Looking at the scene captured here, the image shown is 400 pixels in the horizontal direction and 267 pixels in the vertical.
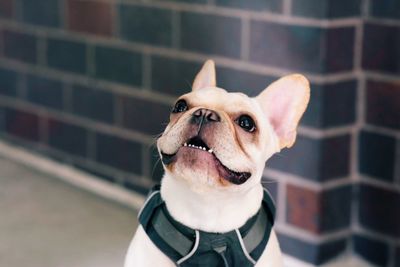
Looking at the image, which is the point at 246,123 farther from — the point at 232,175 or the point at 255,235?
the point at 255,235

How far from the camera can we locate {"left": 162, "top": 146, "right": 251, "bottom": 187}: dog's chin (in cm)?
161

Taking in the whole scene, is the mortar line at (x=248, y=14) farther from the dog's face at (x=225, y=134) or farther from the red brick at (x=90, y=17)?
the dog's face at (x=225, y=134)

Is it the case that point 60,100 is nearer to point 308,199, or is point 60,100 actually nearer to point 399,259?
point 308,199

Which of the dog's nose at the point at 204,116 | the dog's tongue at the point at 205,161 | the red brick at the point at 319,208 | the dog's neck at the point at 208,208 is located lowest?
the red brick at the point at 319,208

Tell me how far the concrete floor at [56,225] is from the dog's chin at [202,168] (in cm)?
119

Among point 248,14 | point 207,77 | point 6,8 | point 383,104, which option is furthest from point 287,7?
point 6,8


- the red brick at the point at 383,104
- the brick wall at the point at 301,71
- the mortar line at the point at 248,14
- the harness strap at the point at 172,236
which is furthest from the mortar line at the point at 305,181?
the harness strap at the point at 172,236

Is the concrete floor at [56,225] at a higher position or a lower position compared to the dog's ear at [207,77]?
lower

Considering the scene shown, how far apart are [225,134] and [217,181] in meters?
0.09

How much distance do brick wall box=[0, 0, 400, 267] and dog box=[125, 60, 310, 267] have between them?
0.76m

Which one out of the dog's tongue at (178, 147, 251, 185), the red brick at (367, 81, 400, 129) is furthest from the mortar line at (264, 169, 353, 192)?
the dog's tongue at (178, 147, 251, 185)

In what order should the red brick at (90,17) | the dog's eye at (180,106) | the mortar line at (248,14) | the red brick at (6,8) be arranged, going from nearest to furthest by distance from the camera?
the dog's eye at (180,106)
the mortar line at (248,14)
the red brick at (90,17)
the red brick at (6,8)

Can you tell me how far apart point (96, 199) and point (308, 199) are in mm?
1000

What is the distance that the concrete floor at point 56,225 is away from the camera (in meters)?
2.79
